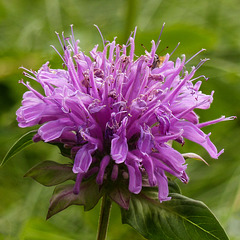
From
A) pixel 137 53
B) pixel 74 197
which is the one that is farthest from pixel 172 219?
pixel 137 53

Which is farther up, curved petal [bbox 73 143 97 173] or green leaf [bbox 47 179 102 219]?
curved petal [bbox 73 143 97 173]

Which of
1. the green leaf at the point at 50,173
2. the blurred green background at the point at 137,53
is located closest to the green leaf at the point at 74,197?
the green leaf at the point at 50,173

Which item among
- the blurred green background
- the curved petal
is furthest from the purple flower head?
the blurred green background

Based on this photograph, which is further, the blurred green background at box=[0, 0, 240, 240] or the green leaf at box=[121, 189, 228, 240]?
the blurred green background at box=[0, 0, 240, 240]

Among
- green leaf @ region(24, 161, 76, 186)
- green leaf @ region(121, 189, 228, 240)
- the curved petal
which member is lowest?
green leaf @ region(121, 189, 228, 240)

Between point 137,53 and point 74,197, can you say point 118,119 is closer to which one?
point 74,197

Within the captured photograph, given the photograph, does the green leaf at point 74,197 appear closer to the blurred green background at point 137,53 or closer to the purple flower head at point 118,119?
the purple flower head at point 118,119

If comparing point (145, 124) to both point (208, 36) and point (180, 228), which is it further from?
point (208, 36)

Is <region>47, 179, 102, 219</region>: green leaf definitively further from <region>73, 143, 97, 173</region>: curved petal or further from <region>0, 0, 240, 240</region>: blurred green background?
<region>0, 0, 240, 240</region>: blurred green background
